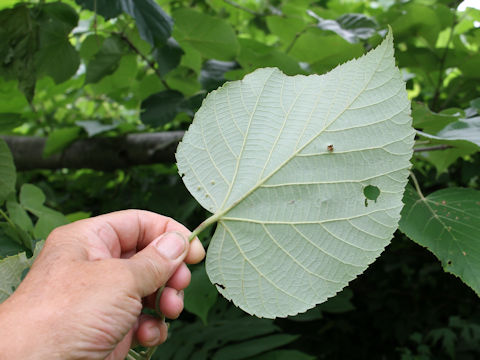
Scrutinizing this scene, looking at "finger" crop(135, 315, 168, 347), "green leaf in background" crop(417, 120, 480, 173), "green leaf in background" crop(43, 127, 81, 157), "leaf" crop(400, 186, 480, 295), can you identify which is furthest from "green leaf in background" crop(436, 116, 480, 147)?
"green leaf in background" crop(43, 127, 81, 157)

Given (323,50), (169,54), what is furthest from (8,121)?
(323,50)

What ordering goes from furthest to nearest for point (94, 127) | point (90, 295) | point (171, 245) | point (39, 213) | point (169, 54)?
point (94, 127), point (169, 54), point (39, 213), point (171, 245), point (90, 295)

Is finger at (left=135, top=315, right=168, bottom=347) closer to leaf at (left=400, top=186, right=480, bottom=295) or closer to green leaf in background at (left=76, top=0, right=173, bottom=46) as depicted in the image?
leaf at (left=400, top=186, right=480, bottom=295)

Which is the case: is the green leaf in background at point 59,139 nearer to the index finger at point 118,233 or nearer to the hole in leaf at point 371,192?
the index finger at point 118,233

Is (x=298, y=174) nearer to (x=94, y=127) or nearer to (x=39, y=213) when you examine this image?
(x=39, y=213)

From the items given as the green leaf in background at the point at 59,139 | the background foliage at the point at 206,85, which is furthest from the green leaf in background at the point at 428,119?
the green leaf in background at the point at 59,139
